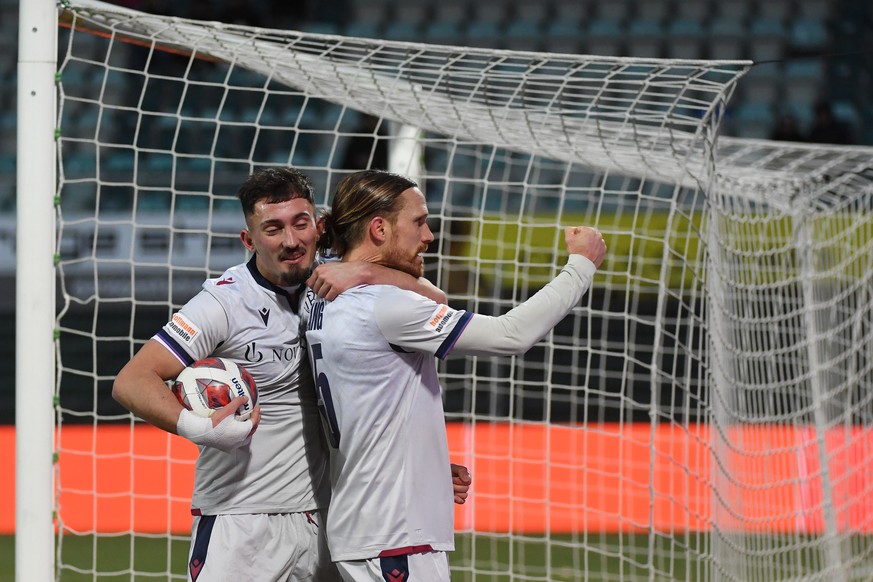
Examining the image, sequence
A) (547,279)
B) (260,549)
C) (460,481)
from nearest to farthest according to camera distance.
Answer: (260,549), (460,481), (547,279)

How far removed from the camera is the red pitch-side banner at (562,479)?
5.77 m

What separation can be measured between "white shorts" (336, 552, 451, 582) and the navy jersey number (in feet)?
0.95

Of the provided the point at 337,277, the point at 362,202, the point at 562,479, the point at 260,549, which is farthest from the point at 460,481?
the point at 562,479

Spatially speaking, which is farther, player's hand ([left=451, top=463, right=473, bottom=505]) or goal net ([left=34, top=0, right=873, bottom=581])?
goal net ([left=34, top=0, right=873, bottom=581])

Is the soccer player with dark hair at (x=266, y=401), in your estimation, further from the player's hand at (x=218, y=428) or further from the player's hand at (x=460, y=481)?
the player's hand at (x=460, y=481)

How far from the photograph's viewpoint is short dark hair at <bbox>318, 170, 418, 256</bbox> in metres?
2.60

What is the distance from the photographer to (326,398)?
2.62 metres

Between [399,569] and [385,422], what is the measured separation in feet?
1.08

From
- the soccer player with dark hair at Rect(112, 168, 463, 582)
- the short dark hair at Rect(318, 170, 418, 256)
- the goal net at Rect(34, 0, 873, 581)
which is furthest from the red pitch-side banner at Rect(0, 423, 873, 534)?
the short dark hair at Rect(318, 170, 418, 256)

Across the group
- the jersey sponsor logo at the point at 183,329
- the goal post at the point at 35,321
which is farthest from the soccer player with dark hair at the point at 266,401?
the goal post at the point at 35,321

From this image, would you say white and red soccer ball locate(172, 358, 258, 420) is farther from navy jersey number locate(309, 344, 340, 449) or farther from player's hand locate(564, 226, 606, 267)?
player's hand locate(564, 226, 606, 267)

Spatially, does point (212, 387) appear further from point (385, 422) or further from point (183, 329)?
point (385, 422)

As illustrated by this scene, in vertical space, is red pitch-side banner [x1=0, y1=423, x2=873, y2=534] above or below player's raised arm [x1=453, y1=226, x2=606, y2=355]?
below

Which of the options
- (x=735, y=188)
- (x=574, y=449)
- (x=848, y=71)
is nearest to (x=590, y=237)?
(x=735, y=188)
